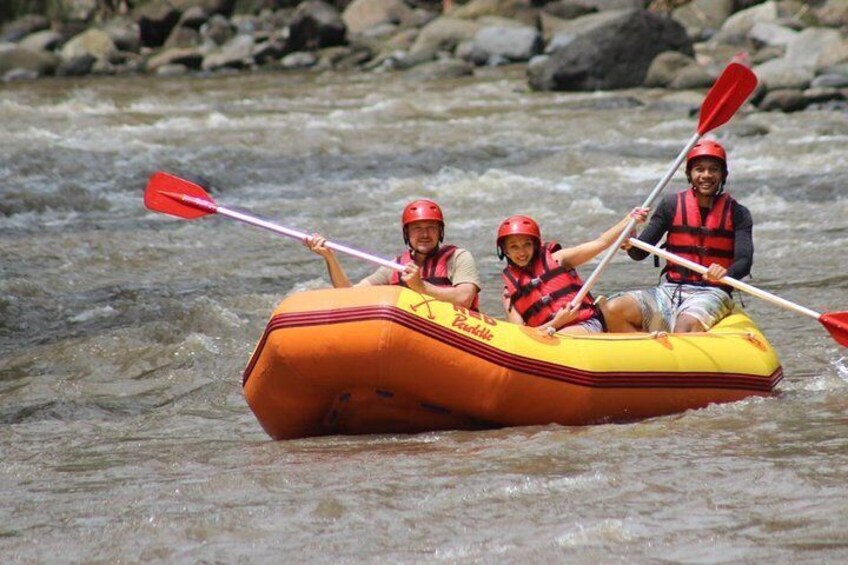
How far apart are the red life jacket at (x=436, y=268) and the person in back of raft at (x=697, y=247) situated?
748 millimetres

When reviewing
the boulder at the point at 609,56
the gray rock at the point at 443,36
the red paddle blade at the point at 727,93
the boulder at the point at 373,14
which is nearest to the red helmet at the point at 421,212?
the red paddle blade at the point at 727,93

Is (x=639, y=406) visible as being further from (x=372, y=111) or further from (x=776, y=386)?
(x=372, y=111)

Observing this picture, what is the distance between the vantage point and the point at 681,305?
21.4 feet

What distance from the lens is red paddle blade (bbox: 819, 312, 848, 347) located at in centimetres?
628

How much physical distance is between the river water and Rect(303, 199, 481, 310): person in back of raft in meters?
0.66

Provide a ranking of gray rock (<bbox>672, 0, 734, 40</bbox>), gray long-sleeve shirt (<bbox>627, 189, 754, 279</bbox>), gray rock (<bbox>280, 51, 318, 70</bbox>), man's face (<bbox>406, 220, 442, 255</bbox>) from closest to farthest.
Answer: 1. man's face (<bbox>406, 220, 442, 255</bbox>)
2. gray long-sleeve shirt (<bbox>627, 189, 754, 279</bbox>)
3. gray rock (<bbox>672, 0, 734, 40</bbox>)
4. gray rock (<bbox>280, 51, 318, 70</bbox>)

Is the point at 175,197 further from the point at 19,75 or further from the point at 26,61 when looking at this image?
the point at 26,61

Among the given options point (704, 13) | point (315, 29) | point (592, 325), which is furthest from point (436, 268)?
point (315, 29)

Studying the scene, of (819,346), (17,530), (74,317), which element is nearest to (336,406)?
(17,530)

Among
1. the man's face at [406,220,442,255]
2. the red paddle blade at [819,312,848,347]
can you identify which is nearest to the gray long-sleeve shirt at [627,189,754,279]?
the red paddle blade at [819,312,848,347]

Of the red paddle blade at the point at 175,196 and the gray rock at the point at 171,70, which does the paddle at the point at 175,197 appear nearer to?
the red paddle blade at the point at 175,196

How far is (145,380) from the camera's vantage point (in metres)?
7.27

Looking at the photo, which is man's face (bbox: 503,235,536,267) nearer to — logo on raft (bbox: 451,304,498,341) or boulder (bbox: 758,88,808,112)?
logo on raft (bbox: 451,304,498,341)

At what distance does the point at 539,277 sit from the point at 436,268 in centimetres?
43
